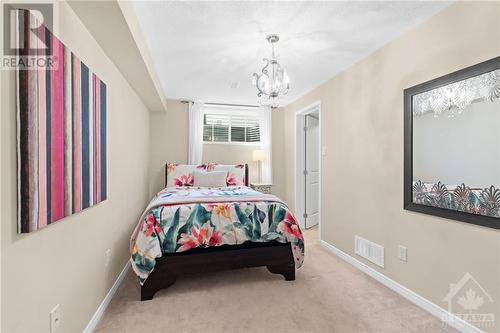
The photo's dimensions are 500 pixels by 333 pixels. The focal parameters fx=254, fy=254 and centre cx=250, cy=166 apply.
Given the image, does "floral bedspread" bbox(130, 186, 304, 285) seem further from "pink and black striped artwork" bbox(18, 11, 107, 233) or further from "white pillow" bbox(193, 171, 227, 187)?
"white pillow" bbox(193, 171, 227, 187)

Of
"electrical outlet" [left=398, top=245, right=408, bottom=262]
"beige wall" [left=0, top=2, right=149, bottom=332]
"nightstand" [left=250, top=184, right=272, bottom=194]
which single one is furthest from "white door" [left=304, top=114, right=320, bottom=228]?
"beige wall" [left=0, top=2, right=149, bottom=332]

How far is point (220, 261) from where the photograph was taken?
2.37 meters

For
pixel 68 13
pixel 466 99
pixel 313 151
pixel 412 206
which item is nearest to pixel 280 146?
pixel 313 151

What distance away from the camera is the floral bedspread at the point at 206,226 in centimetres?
215

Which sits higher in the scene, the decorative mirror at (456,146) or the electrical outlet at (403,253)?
the decorative mirror at (456,146)

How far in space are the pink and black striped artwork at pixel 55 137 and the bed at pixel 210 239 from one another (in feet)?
2.21

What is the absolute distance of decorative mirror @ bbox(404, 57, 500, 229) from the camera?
5.21 feet

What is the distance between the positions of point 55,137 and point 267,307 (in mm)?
1839

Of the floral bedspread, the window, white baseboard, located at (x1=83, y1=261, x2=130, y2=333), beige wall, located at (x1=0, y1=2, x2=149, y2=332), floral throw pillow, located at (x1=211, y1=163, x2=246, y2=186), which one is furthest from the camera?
the window

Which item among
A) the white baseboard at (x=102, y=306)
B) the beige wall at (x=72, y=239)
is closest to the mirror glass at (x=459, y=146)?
Answer: the beige wall at (x=72, y=239)

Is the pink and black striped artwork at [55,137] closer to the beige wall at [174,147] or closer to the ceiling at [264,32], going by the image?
the ceiling at [264,32]

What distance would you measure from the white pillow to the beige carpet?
166cm

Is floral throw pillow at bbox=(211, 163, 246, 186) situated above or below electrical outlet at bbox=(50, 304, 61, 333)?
above

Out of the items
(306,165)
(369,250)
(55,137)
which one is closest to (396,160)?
(369,250)
